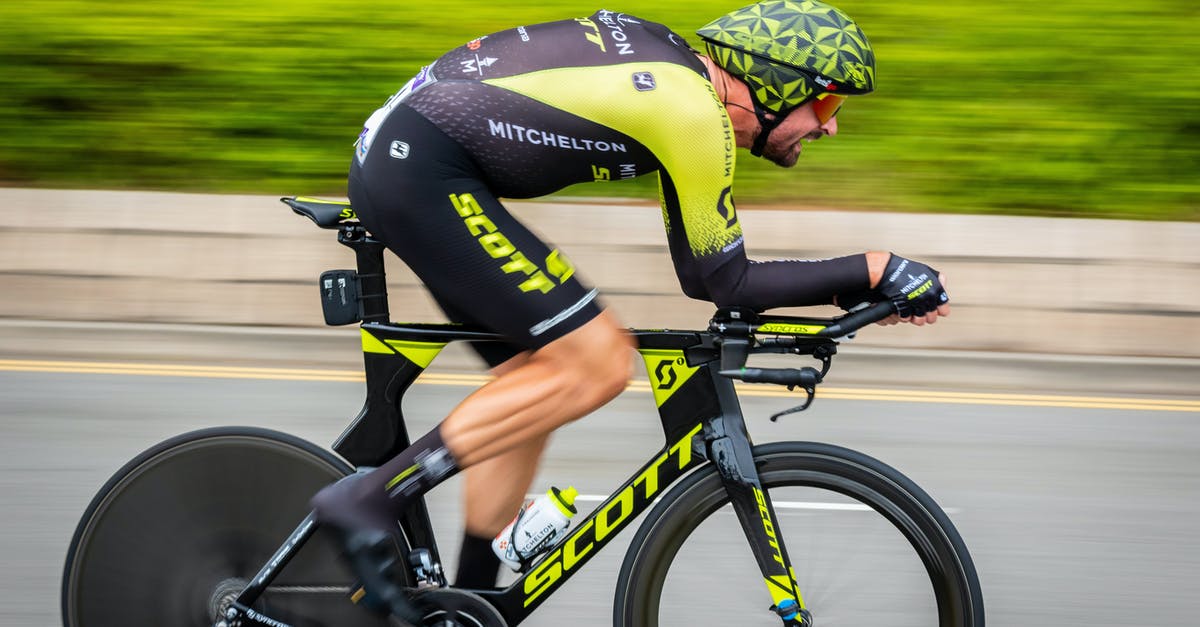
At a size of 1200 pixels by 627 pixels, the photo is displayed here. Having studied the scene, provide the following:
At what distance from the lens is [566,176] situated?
9.55 feet

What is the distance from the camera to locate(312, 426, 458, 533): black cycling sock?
2.96 meters

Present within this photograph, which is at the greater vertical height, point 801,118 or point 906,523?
point 801,118

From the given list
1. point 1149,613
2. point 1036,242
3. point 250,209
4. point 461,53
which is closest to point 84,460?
point 250,209

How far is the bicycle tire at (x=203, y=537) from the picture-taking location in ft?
10.3

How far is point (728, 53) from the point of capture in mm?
2865

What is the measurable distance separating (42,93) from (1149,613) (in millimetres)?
7423

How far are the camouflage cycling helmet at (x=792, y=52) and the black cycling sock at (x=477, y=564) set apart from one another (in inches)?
48.5

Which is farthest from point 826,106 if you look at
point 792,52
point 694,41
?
point 694,41

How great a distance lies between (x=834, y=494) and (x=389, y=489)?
994 millimetres

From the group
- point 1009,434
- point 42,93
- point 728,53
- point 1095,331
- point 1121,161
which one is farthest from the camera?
point 42,93

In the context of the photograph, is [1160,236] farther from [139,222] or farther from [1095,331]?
[139,222]

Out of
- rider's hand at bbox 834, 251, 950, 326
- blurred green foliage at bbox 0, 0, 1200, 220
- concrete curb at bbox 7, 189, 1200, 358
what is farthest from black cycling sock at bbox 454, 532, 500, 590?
blurred green foliage at bbox 0, 0, 1200, 220

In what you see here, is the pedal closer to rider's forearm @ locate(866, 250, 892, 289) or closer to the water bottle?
the water bottle

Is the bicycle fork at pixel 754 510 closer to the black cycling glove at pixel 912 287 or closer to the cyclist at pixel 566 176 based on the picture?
the cyclist at pixel 566 176
